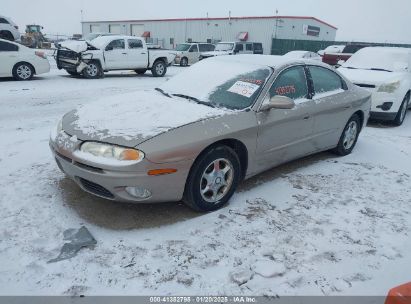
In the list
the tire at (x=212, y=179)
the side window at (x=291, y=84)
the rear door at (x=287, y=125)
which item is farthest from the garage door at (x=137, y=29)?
the tire at (x=212, y=179)

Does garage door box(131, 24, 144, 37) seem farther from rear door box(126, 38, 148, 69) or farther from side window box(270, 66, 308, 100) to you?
side window box(270, 66, 308, 100)

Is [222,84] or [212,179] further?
[222,84]

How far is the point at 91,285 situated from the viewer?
257cm

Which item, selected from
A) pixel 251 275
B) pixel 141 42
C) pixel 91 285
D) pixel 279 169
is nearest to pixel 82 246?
pixel 91 285

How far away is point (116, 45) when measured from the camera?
1430cm

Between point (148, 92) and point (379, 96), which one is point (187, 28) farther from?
point (148, 92)

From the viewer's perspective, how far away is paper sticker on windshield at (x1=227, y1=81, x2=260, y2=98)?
3907 mm

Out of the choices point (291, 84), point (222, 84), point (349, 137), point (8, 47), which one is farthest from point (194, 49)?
point (222, 84)

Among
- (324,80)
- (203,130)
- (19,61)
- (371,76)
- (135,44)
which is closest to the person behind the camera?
(203,130)

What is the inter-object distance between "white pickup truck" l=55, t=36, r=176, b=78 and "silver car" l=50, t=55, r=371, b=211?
9934 mm

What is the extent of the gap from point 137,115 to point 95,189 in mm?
828

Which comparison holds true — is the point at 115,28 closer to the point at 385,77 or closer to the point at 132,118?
the point at 385,77

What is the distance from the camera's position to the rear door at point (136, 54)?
14766 millimetres

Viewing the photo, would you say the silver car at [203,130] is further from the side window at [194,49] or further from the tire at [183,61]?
the side window at [194,49]
